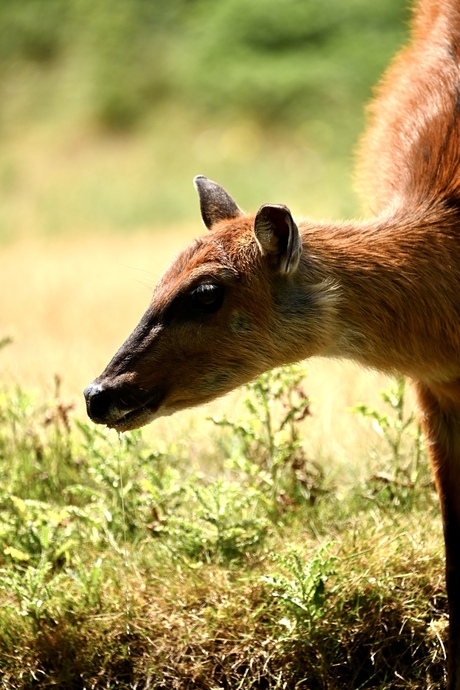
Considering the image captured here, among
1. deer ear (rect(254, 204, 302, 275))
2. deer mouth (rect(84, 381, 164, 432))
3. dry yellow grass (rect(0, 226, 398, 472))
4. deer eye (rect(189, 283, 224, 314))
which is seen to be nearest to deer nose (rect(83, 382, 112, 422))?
deer mouth (rect(84, 381, 164, 432))

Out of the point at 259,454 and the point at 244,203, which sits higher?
the point at 244,203

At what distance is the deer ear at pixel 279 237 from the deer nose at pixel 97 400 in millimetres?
804

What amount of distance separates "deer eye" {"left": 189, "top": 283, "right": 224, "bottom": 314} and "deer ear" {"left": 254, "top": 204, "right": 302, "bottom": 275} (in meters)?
0.23

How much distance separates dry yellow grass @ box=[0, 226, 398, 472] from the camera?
6117 mm

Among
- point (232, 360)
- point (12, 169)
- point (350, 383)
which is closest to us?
point (232, 360)

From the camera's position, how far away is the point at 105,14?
1530 cm

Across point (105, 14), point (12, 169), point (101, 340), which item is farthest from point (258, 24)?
point (101, 340)

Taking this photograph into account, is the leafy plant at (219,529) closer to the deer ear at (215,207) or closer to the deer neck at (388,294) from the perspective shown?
the deer neck at (388,294)

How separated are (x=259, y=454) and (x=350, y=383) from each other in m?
1.19

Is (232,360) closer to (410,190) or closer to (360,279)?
(360,279)

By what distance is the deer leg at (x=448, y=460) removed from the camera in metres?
4.37

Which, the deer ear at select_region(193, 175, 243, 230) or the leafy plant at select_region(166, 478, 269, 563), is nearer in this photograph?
the deer ear at select_region(193, 175, 243, 230)

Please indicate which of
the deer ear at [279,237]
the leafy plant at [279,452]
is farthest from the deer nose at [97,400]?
the leafy plant at [279,452]

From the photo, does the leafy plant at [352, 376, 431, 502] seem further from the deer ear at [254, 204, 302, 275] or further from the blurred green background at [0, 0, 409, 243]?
the blurred green background at [0, 0, 409, 243]
